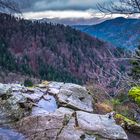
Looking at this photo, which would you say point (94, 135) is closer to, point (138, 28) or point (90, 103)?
point (138, 28)

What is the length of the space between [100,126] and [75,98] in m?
5.88

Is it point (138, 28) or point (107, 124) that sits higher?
point (138, 28)

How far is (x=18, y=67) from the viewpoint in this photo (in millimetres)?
191250

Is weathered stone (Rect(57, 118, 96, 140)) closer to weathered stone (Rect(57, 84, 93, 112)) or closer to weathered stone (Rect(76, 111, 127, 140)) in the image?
weathered stone (Rect(76, 111, 127, 140))

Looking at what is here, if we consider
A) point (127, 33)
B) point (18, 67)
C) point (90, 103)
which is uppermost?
point (127, 33)

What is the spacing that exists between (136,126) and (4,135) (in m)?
5.44

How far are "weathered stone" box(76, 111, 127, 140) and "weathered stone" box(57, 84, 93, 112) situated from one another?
292 cm

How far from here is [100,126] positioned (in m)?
13.0

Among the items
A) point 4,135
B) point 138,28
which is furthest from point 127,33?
point 4,135

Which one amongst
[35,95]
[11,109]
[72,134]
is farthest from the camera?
[35,95]

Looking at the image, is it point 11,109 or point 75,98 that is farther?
point 75,98

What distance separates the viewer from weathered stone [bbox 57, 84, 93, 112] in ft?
56.5

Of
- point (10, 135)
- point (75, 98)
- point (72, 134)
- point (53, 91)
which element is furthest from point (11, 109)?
point (53, 91)

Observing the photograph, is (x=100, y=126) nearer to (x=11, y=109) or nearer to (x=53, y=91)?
(x=11, y=109)
